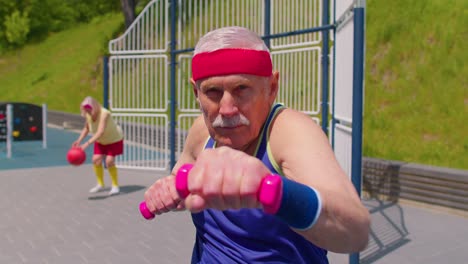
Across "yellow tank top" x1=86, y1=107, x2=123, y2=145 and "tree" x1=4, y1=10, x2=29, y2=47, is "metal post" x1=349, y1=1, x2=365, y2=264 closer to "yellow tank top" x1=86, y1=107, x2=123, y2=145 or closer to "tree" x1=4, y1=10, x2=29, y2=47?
"yellow tank top" x1=86, y1=107, x2=123, y2=145

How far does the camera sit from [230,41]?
58.2 inches

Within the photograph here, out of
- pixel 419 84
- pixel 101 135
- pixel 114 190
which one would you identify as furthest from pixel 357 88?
pixel 419 84

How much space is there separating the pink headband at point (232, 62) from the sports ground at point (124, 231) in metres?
3.97

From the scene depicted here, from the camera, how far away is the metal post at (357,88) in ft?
13.7

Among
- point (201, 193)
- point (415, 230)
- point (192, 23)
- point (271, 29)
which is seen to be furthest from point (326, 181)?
point (192, 23)

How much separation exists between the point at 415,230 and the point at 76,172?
727cm

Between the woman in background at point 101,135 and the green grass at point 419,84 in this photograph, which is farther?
the green grass at point 419,84

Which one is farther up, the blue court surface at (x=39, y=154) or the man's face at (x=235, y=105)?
the man's face at (x=235, y=105)

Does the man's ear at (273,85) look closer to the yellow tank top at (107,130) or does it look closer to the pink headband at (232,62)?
the pink headband at (232,62)

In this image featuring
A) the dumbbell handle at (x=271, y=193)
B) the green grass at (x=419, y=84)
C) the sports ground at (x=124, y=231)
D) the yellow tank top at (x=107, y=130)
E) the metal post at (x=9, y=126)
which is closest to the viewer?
the dumbbell handle at (x=271, y=193)

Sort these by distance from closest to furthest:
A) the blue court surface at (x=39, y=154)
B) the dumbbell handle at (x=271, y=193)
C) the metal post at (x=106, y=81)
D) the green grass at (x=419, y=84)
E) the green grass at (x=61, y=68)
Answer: the dumbbell handle at (x=271, y=193), the green grass at (x=419, y=84), the metal post at (x=106, y=81), the blue court surface at (x=39, y=154), the green grass at (x=61, y=68)

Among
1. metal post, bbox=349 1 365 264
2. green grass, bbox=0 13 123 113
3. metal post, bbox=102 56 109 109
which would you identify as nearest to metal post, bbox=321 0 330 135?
metal post, bbox=349 1 365 264

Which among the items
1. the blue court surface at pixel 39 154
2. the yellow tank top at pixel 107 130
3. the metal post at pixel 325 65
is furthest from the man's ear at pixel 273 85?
the blue court surface at pixel 39 154

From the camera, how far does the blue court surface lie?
41.1ft
